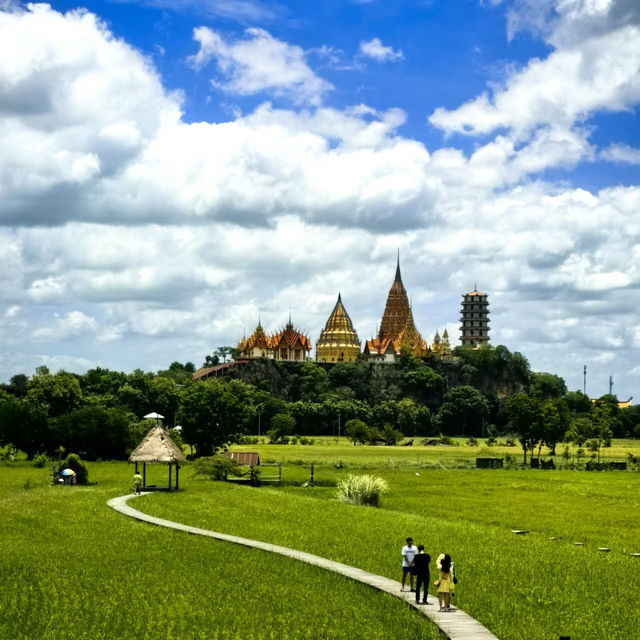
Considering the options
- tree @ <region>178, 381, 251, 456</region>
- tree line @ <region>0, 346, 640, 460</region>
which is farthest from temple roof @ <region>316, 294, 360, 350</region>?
tree @ <region>178, 381, 251, 456</region>

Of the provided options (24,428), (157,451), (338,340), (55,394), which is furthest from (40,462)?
(338,340)

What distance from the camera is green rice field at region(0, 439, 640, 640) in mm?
19234

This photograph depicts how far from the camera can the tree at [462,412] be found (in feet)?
500

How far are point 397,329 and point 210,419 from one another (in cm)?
11979

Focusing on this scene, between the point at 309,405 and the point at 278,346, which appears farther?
the point at 278,346

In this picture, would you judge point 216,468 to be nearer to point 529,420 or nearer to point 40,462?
point 40,462

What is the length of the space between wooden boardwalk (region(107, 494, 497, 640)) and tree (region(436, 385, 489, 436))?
119749 millimetres

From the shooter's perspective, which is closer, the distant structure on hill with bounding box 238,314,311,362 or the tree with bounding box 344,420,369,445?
the tree with bounding box 344,420,369,445

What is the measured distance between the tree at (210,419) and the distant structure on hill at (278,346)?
87673 millimetres

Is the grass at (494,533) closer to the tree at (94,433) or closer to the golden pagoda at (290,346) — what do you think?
the tree at (94,433)

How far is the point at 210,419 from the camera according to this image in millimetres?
72062

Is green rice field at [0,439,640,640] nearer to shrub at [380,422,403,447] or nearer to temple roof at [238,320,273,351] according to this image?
shrub at [380,422,403,447]

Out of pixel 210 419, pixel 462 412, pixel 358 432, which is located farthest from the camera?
pixel 462 412

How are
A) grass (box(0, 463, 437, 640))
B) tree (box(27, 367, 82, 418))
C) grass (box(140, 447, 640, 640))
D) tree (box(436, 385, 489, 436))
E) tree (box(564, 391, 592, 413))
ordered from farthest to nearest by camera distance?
tree (box(564, 391, 592, 413)) < tree (box(436, 385, 489, 436)) < tree (box(27, 367, 82, 418)) < grass (box(140, 447, 640, 640)) < grass (box(0, 463, 437, 640))
